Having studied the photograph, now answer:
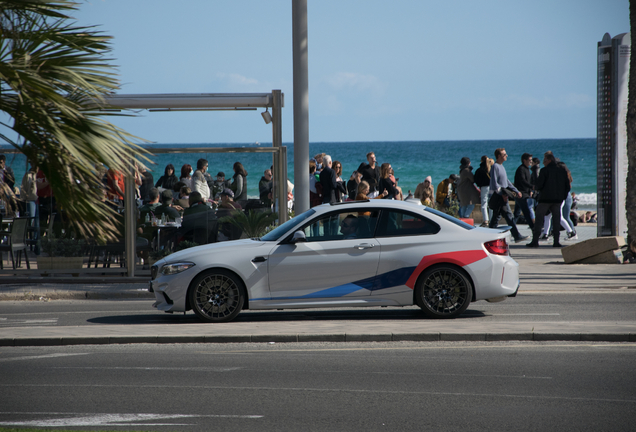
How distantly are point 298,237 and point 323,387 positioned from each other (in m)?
3.35

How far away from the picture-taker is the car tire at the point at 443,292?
945 centimetres

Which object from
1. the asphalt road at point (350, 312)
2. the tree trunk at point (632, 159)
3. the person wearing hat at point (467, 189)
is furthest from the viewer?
the person wearing hat at point (467, 189)

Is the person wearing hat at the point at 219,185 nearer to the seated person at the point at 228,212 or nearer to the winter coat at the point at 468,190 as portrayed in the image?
the seated person at the point at 228,212

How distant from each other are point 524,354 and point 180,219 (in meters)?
8.27

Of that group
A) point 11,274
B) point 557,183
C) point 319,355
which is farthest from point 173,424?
point 557,183

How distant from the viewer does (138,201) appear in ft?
47.0

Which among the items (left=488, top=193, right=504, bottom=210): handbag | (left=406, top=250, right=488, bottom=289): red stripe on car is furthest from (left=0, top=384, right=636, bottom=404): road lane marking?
(left=488, top=193, right=504, bottom=210): handbag

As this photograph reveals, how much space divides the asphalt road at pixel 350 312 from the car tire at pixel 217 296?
1.14ft

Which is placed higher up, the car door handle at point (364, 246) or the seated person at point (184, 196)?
the seated person at point (184, 196)

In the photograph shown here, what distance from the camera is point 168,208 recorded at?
14.2 m

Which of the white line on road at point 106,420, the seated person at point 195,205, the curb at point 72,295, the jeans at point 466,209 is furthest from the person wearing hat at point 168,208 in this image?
the jeans at point 466,209

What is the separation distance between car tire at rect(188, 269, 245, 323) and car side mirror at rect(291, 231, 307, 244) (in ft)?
2.85

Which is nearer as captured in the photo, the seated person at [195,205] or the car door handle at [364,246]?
the car door handle at [364,246]

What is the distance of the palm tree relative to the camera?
16.4 ft
